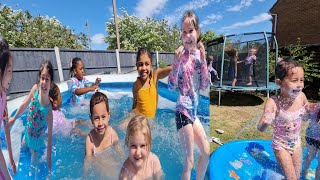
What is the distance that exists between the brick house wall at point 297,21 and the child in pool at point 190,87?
701 inches

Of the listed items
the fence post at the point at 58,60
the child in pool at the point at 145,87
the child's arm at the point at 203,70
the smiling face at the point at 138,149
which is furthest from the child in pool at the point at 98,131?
the fence post at the point at 58,60

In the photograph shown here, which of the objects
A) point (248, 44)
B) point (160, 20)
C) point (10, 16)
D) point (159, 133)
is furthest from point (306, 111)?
point (160, 20)

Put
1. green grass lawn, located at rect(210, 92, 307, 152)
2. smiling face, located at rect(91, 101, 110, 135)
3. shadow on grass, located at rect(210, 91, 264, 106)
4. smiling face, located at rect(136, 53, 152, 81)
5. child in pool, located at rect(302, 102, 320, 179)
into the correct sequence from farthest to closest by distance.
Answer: shadow on grass, located at rect(210, 91, 264, 106) < green grass lawn, located at rect(210, 92, 307, 152) < smiling face, located at rect(136, 53, 152, 81) < smiling face, located at rect(91, 101, 110, 135) < child in pool, located at rect(302, 102, 320, 179)

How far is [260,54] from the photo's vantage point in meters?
7.86

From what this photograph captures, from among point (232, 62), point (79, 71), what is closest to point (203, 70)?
point (79, 71)

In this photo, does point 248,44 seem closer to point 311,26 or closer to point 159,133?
point 159,133

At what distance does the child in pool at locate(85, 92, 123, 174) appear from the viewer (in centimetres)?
267

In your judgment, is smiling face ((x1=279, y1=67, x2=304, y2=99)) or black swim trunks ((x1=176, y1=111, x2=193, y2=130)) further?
smiling face ((x1=279, y1=67, x2=304, y2=99))

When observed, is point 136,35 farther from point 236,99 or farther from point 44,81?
point 44,81

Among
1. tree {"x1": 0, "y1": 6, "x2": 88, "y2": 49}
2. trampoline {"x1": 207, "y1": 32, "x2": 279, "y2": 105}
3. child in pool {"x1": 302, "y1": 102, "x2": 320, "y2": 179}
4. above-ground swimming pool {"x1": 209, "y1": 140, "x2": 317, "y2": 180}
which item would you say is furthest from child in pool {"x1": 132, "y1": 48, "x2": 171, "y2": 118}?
tree {"x1": 0, "y1": 6, "x2": 88, "y2": 49}

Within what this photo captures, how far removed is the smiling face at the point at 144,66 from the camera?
3232mm

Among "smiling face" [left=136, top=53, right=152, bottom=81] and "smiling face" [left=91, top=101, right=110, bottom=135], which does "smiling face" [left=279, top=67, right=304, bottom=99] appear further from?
"smiling face" [left=91, top=101, right=110, bottom=135]

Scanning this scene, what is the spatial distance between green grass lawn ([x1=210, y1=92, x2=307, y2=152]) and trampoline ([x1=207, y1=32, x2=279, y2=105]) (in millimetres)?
558

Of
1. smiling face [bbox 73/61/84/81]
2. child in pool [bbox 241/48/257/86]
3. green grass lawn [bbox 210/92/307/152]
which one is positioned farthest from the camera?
child in pool [bbox 241/48/257/86]
